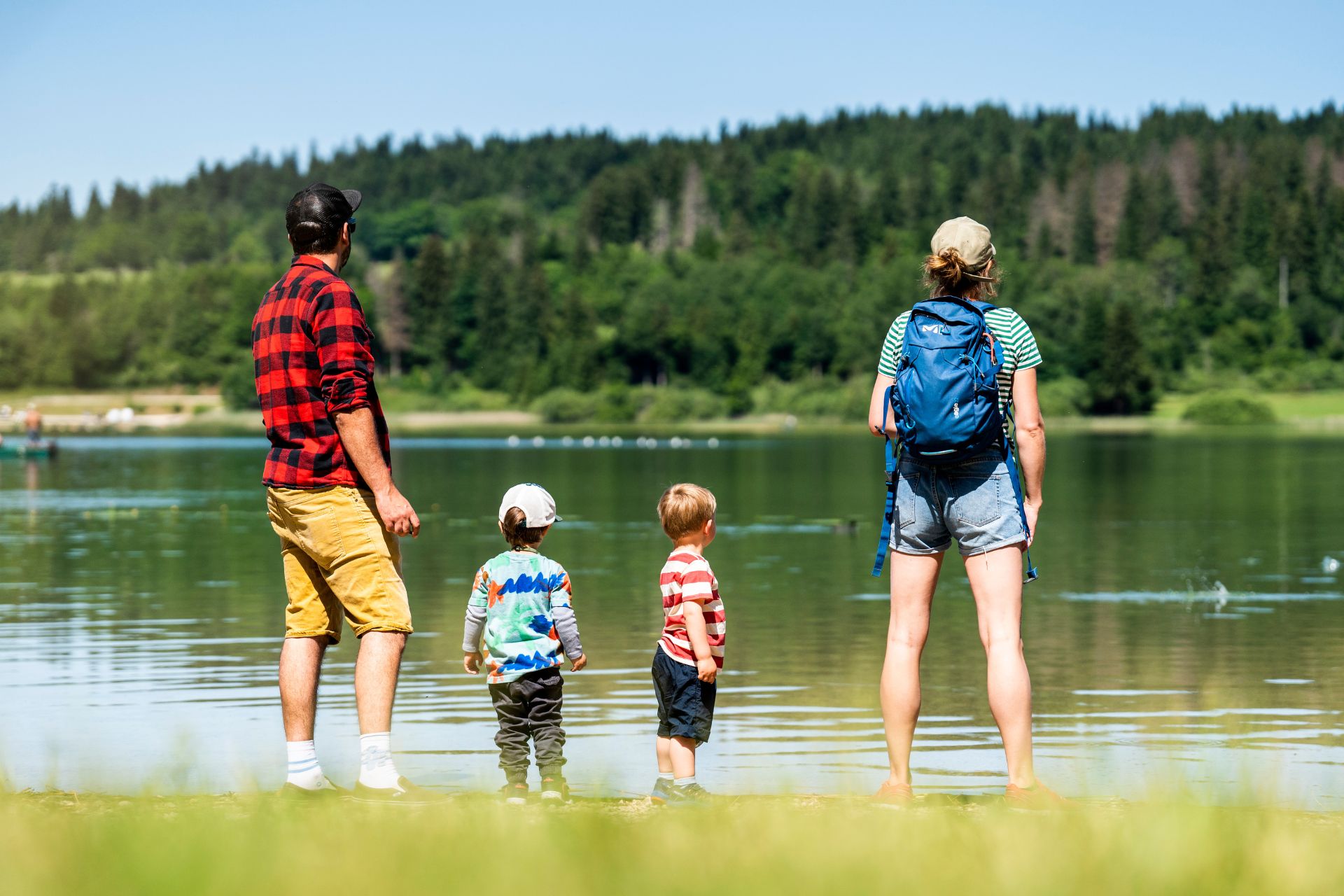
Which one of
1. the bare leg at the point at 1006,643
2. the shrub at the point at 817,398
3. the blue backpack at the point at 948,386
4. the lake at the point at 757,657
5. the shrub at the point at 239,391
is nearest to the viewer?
the blue backpack at the point at 948,386

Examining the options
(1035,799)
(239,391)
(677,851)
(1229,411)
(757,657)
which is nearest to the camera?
(677,851)

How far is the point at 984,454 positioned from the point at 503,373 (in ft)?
622

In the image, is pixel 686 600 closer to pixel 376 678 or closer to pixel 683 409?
pixel 376 678

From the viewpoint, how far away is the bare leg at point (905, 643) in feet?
22.8

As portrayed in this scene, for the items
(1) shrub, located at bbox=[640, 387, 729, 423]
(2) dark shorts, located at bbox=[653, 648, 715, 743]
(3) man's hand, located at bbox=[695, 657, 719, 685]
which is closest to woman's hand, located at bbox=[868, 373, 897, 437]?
(3) man's hand, located at bbox=[695, 657, 719, 685]

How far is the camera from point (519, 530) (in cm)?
754

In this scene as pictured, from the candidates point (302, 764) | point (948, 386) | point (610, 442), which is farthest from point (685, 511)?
point (610, 442)

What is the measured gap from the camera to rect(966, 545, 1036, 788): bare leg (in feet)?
22.2

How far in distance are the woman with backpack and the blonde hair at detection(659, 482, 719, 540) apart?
899 millimetres

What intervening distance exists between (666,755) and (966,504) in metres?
1.86

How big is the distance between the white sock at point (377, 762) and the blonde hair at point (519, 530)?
42.3 inches

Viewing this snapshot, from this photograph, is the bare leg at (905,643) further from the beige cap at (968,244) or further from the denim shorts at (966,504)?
the beige cap at (968,244)

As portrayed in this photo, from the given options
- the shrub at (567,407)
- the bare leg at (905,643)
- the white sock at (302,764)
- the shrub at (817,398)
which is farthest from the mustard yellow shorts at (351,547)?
the shrub at (567,407)

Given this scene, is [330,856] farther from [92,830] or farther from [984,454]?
[984,454]
